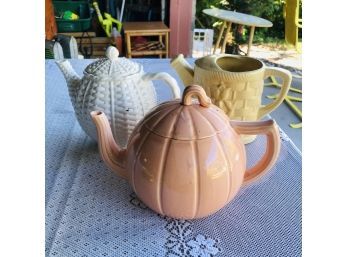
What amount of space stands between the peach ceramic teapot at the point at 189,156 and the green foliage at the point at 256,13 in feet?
8.34

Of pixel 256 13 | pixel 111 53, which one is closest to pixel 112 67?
pixel 111 53

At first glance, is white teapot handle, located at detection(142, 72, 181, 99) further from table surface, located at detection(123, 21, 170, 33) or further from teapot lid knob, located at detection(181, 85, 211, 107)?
table surface, located at detection(123, 21, 170, 33)

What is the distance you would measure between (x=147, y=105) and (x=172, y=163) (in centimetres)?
18

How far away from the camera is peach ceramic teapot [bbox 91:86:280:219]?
1.19 feet

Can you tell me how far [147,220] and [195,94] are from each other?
18cm

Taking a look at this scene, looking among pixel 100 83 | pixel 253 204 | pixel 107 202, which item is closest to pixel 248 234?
pixel 253 204

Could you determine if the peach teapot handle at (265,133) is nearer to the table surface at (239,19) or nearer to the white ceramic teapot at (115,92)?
the white ceramic teapot at (115,92)

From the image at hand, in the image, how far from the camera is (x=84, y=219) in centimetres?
43

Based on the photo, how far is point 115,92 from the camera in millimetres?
492

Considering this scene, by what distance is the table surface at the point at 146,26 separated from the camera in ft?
7.70

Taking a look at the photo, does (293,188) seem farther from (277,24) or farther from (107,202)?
(277,24)

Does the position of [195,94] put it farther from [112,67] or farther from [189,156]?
[112,67]
